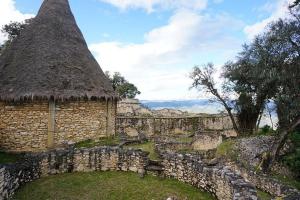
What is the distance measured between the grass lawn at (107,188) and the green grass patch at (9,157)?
3.38 meters

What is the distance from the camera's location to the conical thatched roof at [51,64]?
18766mm

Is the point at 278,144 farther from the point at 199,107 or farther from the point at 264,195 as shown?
the point at 199,107

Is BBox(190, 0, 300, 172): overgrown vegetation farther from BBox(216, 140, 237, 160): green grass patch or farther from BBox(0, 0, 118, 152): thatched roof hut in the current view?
BBox(0, 0, 118, 152): thatched roof hut

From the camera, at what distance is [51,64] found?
20047mm

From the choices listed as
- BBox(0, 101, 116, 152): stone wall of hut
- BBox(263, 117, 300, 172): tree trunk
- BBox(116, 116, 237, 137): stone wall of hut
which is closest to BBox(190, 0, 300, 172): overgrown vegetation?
BBox(263, 117, 300, 172): tree trunk

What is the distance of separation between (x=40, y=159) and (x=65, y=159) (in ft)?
3.31

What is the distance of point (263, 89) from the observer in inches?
955

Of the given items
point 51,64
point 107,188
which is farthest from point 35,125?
point 107,188

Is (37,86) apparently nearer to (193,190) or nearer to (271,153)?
(193,190)

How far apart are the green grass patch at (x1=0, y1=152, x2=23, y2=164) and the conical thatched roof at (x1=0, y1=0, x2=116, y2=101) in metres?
2.92

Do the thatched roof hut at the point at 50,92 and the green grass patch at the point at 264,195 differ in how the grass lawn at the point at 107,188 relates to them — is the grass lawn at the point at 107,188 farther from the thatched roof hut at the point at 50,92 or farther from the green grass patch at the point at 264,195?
the thatched roof hut at the point at 50,92

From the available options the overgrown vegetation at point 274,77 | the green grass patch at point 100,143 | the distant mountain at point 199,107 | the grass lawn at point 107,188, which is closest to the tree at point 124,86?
the distant mountain at point 199,107

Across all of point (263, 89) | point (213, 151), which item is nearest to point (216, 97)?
point (263, 89)

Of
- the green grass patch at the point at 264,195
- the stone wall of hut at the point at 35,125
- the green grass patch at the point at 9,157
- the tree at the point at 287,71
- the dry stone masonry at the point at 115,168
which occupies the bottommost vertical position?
the green grass patch at the point at 264,195
